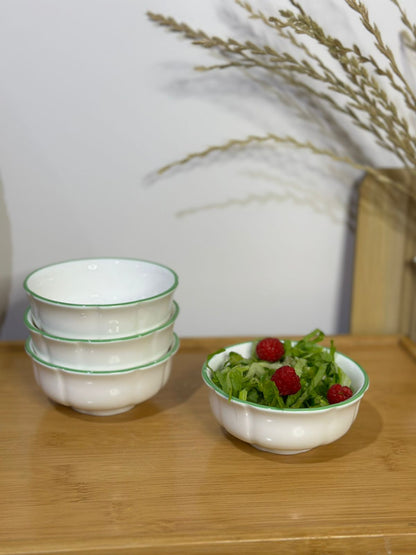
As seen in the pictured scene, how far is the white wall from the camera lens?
3.09 feet

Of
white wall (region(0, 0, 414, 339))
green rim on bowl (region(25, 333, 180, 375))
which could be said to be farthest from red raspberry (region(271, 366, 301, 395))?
white wall (region(0, 0, 414, 339))

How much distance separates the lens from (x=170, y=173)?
1008mm

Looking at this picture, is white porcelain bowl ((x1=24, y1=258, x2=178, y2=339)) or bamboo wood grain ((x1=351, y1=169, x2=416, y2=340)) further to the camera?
bamboo wood grain ((x1=351, y1=169, x2=416, y2=340))

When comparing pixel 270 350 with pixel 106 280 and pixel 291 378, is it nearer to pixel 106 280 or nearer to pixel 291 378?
pixel 291 378

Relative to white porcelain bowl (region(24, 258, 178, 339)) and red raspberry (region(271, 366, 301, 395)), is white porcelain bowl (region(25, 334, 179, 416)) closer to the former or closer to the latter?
white porcelain bowl (region(24, 258, 178, 339))

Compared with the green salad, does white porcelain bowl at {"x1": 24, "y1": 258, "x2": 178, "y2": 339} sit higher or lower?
higher

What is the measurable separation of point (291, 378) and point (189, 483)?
158mm

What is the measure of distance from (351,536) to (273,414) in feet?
0.46

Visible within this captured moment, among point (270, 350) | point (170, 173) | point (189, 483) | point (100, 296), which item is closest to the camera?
point (189, 483)

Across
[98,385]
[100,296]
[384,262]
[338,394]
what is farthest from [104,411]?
[384,262]

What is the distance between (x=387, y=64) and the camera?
984 mm

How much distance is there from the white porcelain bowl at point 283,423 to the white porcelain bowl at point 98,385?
0.09 meters

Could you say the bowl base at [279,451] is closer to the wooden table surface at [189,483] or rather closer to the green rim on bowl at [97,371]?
the wooden table surface at [189,483]

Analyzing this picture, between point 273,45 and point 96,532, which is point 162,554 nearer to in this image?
point 96,532
